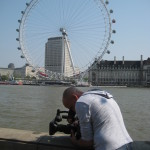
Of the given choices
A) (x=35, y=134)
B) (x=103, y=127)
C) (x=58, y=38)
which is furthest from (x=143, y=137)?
(x=58, y=38)

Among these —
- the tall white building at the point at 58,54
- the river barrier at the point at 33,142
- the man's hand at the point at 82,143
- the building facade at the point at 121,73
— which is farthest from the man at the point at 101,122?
the building facade at the point at 121,73

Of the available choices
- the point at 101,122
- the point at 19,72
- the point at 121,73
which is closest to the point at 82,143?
the point at 101,122

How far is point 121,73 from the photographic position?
402 ft

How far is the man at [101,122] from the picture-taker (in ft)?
6.99

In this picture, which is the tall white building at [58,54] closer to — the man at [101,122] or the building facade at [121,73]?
the man at [101,122]

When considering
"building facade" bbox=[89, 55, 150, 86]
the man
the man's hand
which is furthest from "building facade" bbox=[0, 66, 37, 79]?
the man

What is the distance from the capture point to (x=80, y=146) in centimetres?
247

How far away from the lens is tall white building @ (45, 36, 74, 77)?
52975 mm

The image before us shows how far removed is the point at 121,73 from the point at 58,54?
70.4m

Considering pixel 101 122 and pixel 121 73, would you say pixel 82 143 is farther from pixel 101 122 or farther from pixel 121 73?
pixel 121 73

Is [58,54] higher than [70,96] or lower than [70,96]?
higher

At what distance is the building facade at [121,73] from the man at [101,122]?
118 m

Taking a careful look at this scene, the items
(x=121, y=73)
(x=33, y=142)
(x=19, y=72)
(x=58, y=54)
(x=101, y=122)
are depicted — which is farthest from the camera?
(x=19, y=72)

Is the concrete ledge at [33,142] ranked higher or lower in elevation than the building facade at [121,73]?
lower
